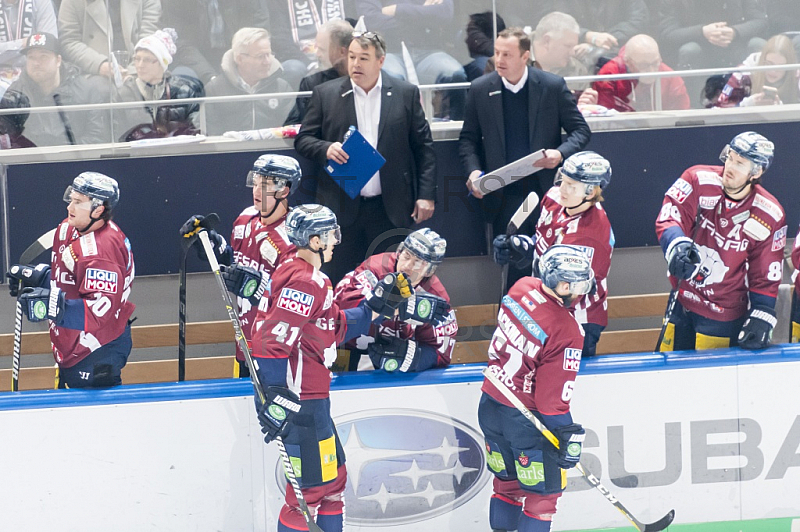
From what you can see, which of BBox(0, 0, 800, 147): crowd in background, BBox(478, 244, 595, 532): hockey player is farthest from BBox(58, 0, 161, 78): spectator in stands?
BBox(478, 244, 595, 532): hockey player

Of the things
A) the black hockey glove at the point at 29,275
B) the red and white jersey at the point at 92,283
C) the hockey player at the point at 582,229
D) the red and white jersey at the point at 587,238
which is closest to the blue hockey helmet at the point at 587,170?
the hockey player at the point at 582,229

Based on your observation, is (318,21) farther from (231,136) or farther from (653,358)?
(653,358)

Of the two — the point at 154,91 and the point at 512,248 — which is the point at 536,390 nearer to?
the point at 512,248

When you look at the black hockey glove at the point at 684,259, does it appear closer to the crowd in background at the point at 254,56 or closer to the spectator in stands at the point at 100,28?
the crowd in background at the point at 254,56

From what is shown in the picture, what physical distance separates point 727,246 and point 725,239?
3 centimetres

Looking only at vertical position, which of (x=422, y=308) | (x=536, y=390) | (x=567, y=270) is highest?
(x=567, y=270)

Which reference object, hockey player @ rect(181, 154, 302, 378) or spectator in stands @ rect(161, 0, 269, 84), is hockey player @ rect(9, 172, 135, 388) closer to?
hockey player @ rect(181, 154, 302, 378)

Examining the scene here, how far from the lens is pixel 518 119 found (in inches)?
199

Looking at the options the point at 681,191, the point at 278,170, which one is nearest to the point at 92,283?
the point at 278,170

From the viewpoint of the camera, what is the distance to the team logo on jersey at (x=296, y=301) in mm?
3654

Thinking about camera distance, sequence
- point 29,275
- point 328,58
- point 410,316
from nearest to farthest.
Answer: point 410,316
point 29,275
point 328,58

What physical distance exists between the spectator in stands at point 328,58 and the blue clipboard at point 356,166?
2.08 ft

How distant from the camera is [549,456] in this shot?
383cm

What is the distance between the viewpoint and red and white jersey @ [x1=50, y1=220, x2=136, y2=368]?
13.7 feet
